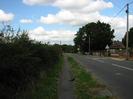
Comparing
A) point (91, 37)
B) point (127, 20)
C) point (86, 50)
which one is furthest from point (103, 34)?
point (127, 20)

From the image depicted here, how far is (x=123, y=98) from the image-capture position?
39.6 ft

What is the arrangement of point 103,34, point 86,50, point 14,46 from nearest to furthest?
point 14,46 < point 103,34 < point 86,50

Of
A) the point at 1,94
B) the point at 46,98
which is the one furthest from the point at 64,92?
the point at 1,94

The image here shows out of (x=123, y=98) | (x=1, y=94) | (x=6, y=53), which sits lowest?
(x=123, y=98)

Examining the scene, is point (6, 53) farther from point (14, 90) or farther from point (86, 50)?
point (86, 50)

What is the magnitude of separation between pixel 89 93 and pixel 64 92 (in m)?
1.07

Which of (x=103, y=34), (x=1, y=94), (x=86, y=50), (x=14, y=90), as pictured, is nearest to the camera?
(x=1, y=94)

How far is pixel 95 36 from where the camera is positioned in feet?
401

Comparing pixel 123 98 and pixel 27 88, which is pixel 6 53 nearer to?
pixel 27 88

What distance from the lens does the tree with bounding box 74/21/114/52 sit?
120000 millimetres

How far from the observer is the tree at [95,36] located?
120000 millimetres

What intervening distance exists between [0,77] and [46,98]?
388 centimetres

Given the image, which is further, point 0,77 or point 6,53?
point 6,53

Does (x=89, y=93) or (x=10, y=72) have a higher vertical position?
(x=10, y=72)
